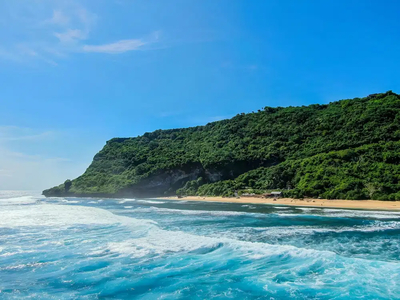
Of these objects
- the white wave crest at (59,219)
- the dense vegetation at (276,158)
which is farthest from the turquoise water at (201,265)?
the dense vegetation at (276,158)

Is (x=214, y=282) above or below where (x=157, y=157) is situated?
below

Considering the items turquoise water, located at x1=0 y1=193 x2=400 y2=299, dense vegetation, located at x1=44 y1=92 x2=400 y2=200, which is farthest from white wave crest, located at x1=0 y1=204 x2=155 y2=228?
dense vegetation, located at x1=44 y1=92 x2=400 y2=200

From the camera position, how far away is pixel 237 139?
95.1m

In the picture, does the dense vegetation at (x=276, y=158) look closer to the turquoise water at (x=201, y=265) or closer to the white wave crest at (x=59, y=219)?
the turquoise water at (x=201, y=265)

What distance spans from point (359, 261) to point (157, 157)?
100 m

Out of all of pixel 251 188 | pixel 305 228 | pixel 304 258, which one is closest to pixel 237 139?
pixel 251 188

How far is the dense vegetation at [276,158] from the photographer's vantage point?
47.7 meters

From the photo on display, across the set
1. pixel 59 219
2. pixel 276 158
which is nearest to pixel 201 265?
pixel 59 219

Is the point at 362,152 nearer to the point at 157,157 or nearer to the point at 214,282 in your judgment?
the point at 214,282

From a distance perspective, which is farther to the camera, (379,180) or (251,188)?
(251,188)

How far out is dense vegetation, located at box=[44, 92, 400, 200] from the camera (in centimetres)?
4769

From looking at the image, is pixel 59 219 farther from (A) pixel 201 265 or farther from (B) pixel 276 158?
(B) pixel 276 158

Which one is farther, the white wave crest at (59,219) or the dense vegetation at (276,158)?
the dense vegetation at (276,158)

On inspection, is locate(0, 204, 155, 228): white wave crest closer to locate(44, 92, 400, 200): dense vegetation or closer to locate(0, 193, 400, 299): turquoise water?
locate(0, 193, 400, 299): turquoise water
